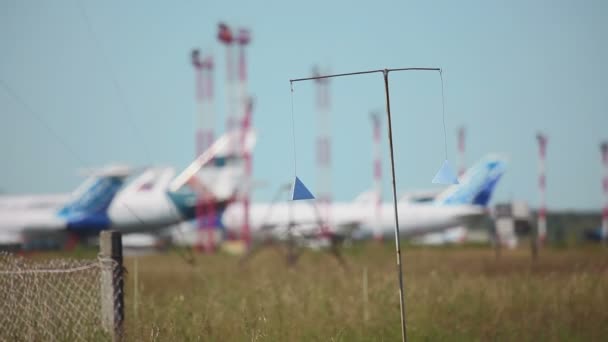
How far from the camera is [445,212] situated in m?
56.1

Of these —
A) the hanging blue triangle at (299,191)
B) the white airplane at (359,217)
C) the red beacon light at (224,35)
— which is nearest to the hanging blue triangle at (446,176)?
the hanging blue triangle at (299,191)

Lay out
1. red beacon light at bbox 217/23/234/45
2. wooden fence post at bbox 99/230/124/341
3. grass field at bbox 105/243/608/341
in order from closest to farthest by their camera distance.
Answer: wooden fence post at bbox 99/230/124/341 < grass field at bbox 105/243/608/341 < red beacon light at bbox 217/23/234/45

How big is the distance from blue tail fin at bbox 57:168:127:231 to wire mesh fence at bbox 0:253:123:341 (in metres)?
34.3

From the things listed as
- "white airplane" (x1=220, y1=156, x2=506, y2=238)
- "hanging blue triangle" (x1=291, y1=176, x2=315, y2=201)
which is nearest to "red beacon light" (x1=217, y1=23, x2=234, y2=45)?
"white airplane" (x1=220, y1=156, x2=506, y2=238)

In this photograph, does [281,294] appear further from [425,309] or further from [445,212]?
[445,212]

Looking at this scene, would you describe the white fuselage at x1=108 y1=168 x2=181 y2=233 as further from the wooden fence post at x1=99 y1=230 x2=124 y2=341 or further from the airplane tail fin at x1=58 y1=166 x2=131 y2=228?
the wooden fence post at x1=99 y1=230 x2=124 y2=341

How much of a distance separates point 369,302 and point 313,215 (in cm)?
4802

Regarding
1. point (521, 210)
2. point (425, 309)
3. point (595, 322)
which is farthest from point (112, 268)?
point (521, 210)

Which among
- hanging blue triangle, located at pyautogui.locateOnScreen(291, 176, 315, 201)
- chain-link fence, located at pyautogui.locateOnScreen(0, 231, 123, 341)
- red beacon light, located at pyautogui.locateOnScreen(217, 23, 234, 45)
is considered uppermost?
red beacon light, located at pyautogui.locateOnScreen(217, 23, 234, 45)

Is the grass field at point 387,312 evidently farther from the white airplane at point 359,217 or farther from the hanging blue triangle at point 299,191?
the white airplane at point 359,217

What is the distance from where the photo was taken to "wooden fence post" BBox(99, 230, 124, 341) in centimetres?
674

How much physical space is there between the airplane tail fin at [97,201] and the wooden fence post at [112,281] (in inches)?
1377

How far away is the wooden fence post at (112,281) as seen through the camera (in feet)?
22.1

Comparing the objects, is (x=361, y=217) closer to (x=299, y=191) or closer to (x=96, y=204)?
(x=96, y=204)
